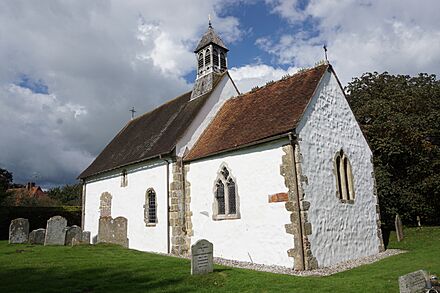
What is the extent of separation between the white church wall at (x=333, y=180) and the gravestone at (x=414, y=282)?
490 centimetres

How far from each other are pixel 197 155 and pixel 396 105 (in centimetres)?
1649

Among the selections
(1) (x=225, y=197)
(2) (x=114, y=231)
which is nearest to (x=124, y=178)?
(2) (x=114, y=231)

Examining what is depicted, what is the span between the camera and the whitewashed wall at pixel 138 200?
18.1 m

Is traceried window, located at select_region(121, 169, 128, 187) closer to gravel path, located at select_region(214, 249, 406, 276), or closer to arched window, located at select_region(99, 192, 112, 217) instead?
arched window, located at select_region(99, 192, 112, 217)

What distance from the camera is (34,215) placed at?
26734 millimetres

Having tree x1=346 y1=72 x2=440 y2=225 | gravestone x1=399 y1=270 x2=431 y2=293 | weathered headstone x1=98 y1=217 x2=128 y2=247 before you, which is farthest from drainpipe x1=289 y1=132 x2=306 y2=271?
tree x1=346 y1=72 x2=440 y2=225

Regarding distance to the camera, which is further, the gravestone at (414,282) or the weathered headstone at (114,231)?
the weathered headstone at (114,231)

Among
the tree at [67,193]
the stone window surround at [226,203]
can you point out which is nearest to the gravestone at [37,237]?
the stone window surround at [226,203]

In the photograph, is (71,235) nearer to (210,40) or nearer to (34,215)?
(34,215)

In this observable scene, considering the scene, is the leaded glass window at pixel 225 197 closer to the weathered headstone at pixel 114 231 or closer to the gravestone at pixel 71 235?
the weathered headstone at pixel 114 231

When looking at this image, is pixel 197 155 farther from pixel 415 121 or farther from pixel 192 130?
pixel 415 121

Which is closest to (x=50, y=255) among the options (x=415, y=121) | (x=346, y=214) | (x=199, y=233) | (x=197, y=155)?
(x=199, y=233)

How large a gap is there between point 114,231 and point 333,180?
12.0 m

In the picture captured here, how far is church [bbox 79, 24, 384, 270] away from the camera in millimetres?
13422
